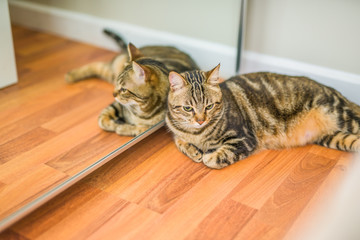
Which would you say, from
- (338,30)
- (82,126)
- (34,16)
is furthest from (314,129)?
(34,16)

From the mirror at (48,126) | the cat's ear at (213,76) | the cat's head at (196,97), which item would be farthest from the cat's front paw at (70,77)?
the cat's ear at (213,76)

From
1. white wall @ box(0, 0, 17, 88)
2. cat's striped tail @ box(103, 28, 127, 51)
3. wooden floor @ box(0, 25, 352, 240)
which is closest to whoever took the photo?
wooden floor @ box(0, 25, 352, 240)

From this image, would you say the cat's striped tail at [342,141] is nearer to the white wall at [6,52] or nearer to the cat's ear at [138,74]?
the cat's ear at [138,74]

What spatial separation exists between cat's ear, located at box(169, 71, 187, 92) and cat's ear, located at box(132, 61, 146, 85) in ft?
0.58

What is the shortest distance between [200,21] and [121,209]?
1.36 m

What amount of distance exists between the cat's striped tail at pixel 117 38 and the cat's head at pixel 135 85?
65 centimetres

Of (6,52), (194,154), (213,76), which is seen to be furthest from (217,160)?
(6,52)

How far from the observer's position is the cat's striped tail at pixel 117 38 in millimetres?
2586

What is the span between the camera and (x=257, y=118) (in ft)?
6.38

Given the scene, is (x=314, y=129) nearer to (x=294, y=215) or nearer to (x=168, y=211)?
(x=294, y=215)

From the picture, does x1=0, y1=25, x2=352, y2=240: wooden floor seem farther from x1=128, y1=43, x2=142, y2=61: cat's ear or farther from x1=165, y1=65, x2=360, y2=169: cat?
x1=128, y1=43, x2=142, y2=61: cat's ear

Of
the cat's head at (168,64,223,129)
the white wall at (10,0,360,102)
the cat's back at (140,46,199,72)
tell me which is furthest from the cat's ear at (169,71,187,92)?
the white wall at (10,0,360,102)

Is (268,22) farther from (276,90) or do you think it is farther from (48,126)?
(48,126)

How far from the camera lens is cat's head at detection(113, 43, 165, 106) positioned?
6.27 feet
